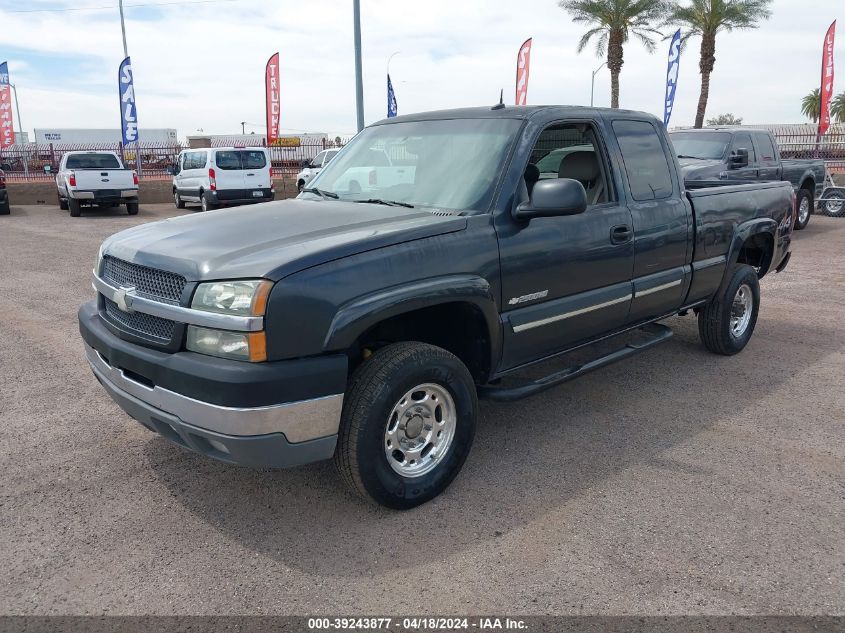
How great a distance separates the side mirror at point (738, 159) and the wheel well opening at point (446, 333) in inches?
398

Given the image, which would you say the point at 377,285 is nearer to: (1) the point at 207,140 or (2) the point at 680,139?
(2) the point at 680,139

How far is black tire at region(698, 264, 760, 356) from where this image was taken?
18.8 ft

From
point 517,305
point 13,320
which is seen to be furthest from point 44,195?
point 517,305

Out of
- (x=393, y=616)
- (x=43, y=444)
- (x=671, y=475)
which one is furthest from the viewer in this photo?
(x=43, y=444)

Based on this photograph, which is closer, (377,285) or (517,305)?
(377,285)

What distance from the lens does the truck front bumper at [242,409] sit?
9.38ft

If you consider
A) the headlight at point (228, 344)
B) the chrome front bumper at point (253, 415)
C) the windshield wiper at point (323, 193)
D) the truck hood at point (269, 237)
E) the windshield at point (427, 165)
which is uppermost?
the windshield at point (427, 165)

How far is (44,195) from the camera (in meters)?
23.7

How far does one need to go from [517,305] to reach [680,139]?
10653mm

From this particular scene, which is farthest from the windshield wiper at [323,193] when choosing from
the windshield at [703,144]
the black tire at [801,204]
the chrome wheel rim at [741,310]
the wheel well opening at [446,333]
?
the black tire at [801,204]

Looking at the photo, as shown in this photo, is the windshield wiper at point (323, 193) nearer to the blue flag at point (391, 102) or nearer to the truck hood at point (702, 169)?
the truck hood at point (702, 169)

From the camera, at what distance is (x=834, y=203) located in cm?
1681

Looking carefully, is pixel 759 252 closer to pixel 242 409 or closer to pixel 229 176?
pixel 242 409

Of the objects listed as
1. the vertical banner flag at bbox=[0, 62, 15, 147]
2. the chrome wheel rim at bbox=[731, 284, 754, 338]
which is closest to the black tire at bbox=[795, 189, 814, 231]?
the chrome wheel rim at bbox=[731, 284, 754, 338]
